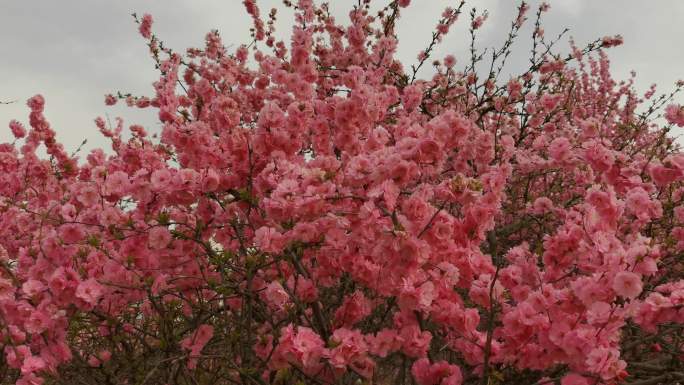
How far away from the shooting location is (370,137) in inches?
139

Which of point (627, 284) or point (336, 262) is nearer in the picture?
point (627, 284)

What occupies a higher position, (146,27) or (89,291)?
(146,27)

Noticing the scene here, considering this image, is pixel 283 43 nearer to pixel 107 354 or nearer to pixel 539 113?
pixel 539 113

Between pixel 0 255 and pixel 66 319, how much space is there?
2.80 feet

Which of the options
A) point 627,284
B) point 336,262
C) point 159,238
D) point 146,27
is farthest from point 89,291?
point 146,27

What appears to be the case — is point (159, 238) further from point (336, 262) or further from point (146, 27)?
point (146, 27)

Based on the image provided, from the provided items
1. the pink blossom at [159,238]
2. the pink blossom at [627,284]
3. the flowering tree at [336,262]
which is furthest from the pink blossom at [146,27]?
the pink blossom at [627,284]

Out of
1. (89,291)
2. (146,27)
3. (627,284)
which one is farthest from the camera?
(146,27)

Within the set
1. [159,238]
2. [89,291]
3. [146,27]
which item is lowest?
[89,291]

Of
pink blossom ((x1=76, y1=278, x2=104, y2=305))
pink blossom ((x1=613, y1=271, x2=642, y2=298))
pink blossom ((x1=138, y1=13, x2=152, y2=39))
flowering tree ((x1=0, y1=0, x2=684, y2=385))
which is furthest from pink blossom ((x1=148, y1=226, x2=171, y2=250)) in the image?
pink blossom ((x1=138, y1=13, x2=152, y2=39))

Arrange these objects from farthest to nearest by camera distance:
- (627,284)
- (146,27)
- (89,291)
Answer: (146,27) → (89,291) → (627,284)

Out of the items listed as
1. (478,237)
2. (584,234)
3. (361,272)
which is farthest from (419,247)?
(584,234)

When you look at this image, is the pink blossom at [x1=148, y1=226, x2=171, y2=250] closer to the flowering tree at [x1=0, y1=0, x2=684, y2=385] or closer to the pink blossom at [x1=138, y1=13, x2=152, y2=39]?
the flowering tree at [x1=0, y1=0, x2=684, y2=385]

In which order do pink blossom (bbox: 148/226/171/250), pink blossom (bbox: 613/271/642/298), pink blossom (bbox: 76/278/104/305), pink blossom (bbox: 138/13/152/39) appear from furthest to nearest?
1. pink blossom (bbox: 138/13/152/39)
2. pink blossom (bbox: 148/226/171/250)
3. pink blossom (bbox: 76/278/104/305)
4. pink blossom (bbox: 613/271/642/298)
